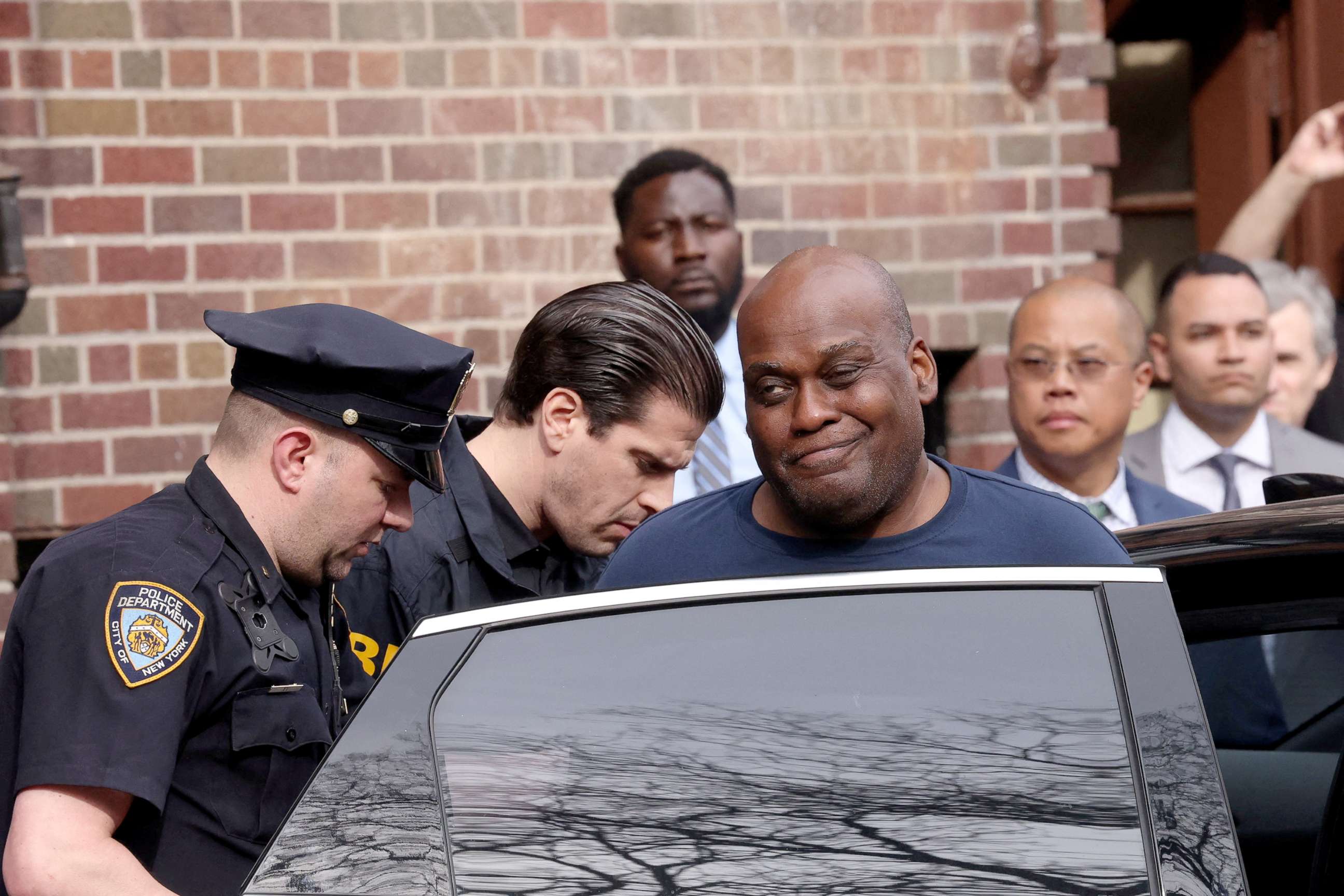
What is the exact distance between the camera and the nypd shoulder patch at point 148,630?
5.56ft

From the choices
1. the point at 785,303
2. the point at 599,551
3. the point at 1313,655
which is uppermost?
the point at 785,303

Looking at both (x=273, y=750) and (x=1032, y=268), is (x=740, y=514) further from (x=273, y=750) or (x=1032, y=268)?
(x=1032, y=268)

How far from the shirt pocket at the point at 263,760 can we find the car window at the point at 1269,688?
1.50 metres

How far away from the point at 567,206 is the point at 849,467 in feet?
9.36

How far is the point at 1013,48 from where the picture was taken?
468 centimetres

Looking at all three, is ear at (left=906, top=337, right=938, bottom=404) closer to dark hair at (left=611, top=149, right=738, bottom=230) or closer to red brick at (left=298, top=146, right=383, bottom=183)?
dark hair at (left=611, top=149, right=738, bottom=230)

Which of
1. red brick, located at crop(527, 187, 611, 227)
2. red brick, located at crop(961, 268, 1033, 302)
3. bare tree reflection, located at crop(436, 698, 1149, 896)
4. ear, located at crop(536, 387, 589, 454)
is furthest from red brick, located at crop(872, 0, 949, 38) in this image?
bare tree reflection, located at crop(436, 698, 1149, 896)

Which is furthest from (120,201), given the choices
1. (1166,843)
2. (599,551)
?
(1166,843)

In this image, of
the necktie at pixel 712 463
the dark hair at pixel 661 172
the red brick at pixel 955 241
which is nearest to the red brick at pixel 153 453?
the dark hair at pixel 661 172

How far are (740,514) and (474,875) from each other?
795 millimetres

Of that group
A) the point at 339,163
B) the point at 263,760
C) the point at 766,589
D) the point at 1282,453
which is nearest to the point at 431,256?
the point at 339,163

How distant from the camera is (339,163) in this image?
448cm

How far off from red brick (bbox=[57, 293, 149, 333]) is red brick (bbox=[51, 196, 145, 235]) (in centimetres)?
20

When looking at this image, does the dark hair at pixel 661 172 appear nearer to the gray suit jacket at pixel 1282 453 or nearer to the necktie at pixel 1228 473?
the gray suit jacket at pixel 1282 453
